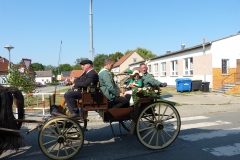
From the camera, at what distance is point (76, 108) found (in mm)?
5531

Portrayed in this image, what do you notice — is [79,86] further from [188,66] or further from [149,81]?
[188,66]

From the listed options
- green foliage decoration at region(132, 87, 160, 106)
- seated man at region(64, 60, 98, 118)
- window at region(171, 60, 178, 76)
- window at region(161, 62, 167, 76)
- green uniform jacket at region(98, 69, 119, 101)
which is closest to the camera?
seated man at region(64, 60, 98, 118)

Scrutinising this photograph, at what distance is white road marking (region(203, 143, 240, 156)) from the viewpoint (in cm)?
522

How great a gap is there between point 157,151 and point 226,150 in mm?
1505

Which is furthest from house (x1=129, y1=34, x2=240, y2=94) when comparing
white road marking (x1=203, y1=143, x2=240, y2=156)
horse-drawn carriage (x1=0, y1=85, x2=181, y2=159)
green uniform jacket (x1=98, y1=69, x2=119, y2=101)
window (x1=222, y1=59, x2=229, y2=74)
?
green uniform jacket (x1=98, y1=69, x2=119, y2=101)

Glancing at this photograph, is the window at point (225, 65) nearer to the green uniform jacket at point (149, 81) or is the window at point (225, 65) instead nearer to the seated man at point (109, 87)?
the green uniform jacket at point (149, 81)

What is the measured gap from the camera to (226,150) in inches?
214

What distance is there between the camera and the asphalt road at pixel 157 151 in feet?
16.9

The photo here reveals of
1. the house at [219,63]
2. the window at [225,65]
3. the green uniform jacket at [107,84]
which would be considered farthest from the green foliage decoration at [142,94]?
the window at [225,65]

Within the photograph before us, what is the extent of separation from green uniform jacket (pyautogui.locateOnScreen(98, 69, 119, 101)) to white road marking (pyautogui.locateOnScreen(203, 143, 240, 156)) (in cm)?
241

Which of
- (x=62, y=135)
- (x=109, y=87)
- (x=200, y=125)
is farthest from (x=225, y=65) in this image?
(x=62, y=135)

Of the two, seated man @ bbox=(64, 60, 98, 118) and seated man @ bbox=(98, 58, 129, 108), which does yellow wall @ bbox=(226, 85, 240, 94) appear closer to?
seated man @ bbox=(98, 58, 129, 108)

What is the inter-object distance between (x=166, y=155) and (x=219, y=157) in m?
1.05

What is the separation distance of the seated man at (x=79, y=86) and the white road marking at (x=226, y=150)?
2957mm
